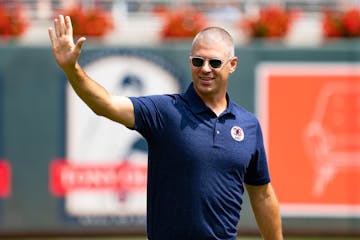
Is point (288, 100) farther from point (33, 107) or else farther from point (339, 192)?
point (33, 107)

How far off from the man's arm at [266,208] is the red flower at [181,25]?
7.65 meters

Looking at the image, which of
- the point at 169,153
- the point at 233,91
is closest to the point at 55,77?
the point at 233,91

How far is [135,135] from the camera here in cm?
1298

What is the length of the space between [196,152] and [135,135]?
24.8 feet

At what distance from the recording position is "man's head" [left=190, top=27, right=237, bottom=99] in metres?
5.52

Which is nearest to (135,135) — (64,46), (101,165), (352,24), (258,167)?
(101,165)

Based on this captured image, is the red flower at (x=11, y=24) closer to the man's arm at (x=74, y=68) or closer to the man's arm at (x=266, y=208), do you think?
the man's arm at (x=266, y=208)

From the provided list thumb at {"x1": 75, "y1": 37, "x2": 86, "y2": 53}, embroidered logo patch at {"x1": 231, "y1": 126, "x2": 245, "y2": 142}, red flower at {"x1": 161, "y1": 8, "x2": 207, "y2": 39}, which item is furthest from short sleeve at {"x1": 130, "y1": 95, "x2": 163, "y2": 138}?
red flower at {"x1": 161, "y1": 8, "x2": 207, "y2": 39}

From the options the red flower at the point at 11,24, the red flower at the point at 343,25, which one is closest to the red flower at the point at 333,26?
the red flower at the point at 343,25

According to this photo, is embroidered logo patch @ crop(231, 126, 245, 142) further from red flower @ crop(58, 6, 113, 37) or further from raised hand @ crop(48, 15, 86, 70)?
red flower @ crop(58, 6, 113, 37)

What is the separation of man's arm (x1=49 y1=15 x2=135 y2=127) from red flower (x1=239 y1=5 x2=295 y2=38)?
28.0 feet

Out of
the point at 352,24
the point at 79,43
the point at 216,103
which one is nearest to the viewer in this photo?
the point at 79,43

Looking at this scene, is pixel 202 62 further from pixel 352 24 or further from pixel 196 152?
pixel 352 24

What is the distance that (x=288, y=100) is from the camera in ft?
43.8
